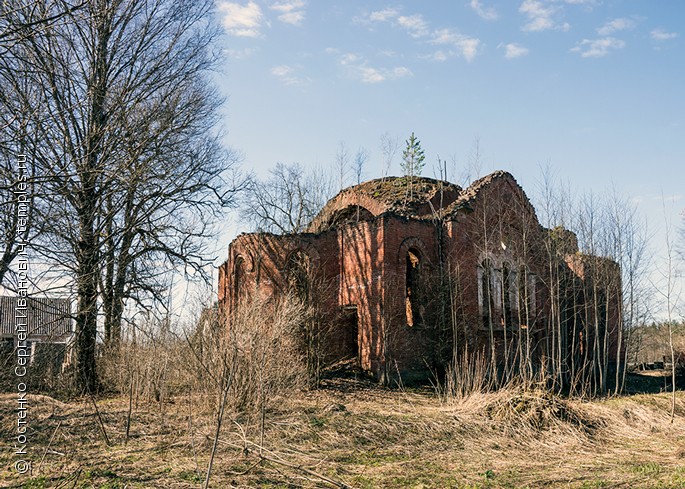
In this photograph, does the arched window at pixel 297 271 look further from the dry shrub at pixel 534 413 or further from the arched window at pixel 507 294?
the dry shrub at pixel 534 413

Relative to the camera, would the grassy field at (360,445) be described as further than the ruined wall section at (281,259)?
No

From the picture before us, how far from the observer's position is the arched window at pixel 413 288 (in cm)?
1950

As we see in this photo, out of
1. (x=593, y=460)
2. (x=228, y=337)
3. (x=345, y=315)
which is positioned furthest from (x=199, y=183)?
(x=593, y=460)

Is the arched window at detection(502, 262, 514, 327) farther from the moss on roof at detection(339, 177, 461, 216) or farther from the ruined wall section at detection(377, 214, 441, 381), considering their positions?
the moss on roof at detection(339, 177, 461, 216)

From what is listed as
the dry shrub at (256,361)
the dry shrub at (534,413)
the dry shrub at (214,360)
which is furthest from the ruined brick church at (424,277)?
the dry shrub at (256,361)

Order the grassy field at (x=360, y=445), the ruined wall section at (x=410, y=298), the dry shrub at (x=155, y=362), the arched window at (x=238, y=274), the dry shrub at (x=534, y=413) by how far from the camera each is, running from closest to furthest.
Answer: the grassy field at (x=360, y=445), the dry shrub at (x=534, y=413), the dry shrub at (x=155, y=362), the ruined wall section at (x=410, y=298), the arched window at (x=238, y=274)

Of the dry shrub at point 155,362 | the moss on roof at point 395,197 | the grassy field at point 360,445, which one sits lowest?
the grassy field at point 360,445

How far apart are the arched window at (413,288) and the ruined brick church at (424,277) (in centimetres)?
4

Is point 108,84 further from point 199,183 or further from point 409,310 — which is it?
point 409,310

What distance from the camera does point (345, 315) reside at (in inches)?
772

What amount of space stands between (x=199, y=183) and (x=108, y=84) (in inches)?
140

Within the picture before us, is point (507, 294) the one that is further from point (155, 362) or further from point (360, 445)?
point (155, 362)

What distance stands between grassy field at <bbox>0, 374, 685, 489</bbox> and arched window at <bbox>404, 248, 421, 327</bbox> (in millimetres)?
6025

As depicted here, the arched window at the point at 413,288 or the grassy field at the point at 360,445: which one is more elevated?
the arched window at the point at 413,288
